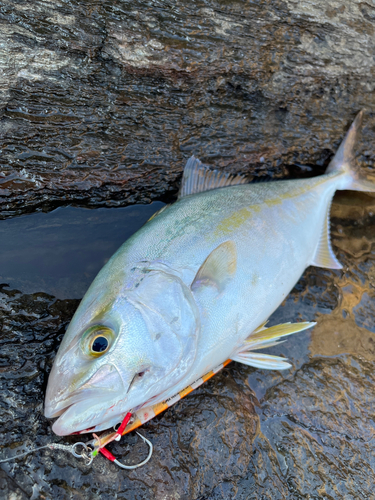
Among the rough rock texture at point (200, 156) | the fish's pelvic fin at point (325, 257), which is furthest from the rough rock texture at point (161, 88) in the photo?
the fish's pelvic fin at point (325, 257)

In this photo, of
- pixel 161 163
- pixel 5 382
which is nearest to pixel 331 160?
pixel 161 163

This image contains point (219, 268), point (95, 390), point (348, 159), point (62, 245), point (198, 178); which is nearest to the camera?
point (95, 390)

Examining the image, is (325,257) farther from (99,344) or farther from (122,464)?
(122,464)

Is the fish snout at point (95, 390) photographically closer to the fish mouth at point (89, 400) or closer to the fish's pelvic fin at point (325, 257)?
the fish mouth at point (89, 400)

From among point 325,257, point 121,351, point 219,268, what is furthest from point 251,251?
point 121,351

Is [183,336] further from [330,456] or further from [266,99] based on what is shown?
[266,99]

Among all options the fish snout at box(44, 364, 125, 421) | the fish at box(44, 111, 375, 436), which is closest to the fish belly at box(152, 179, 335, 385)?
the fish at box(44, 111, 375, 436)

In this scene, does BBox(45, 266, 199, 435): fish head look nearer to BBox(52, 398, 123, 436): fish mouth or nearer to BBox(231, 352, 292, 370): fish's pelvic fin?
BBox(52, 398, 123, 436): fish mouth
